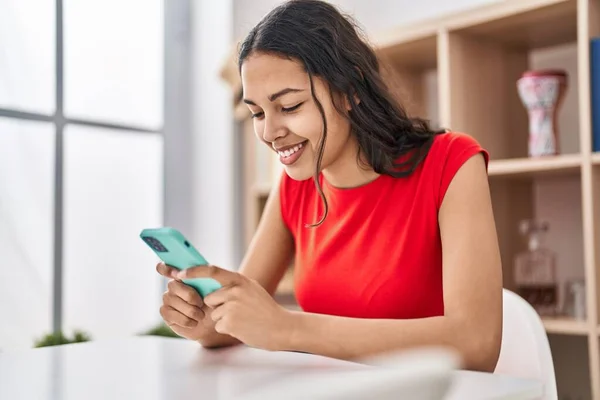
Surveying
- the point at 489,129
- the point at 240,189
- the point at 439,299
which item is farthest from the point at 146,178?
the point at 439,299

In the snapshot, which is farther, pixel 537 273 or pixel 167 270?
pixel 537 273

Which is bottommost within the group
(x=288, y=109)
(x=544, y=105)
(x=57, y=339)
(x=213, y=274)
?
(x=57, y=339)

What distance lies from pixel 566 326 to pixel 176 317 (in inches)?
41.0

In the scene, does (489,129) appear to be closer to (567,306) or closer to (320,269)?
(567,306)

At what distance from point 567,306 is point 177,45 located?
1.83 meters

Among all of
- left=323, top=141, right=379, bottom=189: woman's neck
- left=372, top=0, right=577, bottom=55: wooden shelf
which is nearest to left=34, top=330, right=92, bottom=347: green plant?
left=323, top=141, right=379, bottom=189: woman's neck

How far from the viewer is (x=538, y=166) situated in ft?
5.83

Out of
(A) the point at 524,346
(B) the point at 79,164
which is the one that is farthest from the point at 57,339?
(A) the point at 524,346

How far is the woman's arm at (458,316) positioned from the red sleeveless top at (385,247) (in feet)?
0.17

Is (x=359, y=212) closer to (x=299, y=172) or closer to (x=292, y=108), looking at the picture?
(x=299, y=172)

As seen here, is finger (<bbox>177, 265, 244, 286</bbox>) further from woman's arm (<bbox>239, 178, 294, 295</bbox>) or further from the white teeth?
woman's arm (<bbox>239, 178, 294, 295</bbox>)

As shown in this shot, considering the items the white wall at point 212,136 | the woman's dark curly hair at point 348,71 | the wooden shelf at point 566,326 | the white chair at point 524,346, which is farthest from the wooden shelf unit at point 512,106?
the white wall at point 212,136

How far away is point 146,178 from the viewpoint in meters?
2.81

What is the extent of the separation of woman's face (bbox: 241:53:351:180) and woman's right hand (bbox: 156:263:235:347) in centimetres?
30
